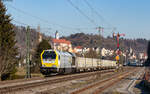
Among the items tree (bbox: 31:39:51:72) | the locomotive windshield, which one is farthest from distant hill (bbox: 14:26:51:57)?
Result: the locomotive windshield

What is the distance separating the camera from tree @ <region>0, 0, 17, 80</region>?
28.4m

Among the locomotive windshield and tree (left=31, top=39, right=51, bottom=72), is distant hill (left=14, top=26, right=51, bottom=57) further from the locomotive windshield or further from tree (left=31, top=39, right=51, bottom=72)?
the locomotive windshield

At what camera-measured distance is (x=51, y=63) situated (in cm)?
3316

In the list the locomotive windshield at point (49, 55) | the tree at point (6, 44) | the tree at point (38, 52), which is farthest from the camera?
the tree at point (38, 52)

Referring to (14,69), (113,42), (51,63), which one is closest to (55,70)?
(51,63)

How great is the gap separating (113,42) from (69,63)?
2750 centimetres

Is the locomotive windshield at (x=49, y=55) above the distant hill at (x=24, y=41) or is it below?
below

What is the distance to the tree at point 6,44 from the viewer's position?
1118 inches

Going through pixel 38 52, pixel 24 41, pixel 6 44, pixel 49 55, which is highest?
pixel 24 41

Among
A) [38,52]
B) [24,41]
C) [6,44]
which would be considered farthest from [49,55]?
[24,41]

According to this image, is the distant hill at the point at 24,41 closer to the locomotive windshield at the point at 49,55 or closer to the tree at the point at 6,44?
the locomotive windshield at the point at 49,55

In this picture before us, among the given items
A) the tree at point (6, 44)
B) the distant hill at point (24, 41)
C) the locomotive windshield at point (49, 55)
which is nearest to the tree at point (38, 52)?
the distant hill at point (24, 41)

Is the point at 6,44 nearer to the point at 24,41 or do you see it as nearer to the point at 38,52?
the point at 38,52

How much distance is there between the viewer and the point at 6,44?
3041 centimetres
